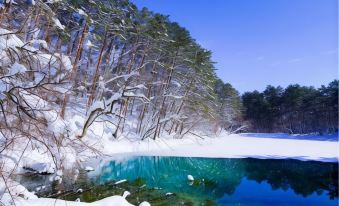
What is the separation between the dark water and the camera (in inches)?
369

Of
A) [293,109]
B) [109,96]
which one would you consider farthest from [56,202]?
[293,109]

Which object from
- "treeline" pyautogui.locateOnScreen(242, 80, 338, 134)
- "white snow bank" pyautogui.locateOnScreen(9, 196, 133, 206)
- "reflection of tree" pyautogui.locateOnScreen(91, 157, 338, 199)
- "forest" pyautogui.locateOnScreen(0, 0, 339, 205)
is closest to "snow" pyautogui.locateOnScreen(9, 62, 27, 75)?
"forest" pyautogui.locateOnScreen(0, 0, 339, 205)

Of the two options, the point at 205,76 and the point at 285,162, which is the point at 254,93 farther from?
the point at 285,162

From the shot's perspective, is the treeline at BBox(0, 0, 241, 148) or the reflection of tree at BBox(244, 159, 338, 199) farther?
the treeline at BBox(0, 0, 241, 148)

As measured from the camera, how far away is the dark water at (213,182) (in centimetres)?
938

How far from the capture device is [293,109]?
55.7 meters

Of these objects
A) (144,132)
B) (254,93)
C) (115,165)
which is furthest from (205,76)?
(254,93)

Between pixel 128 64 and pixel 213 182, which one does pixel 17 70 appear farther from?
pixel 128 64

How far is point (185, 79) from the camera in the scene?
95.5 feet

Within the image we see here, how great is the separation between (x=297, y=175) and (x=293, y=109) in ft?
148

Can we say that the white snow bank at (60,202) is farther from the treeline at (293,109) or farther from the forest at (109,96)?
the treeline at (293,109)

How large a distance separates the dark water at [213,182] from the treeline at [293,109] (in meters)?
33.8

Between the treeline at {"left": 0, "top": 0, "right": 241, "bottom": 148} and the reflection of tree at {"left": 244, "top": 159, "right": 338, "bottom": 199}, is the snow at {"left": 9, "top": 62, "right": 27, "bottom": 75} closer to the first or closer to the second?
the treeline at {"left": 0, "top": 0, "right": 241, "bottom": 148}

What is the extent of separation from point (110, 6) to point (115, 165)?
1155 cm
